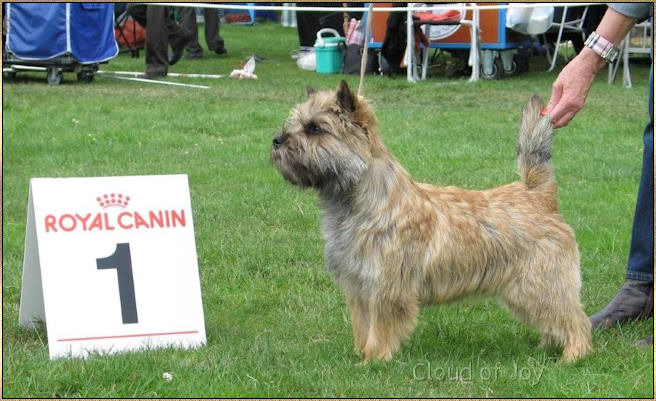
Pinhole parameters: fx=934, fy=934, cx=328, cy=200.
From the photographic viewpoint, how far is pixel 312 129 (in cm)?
326

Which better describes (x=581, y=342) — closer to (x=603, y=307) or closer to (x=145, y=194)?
(x=603, y=307)

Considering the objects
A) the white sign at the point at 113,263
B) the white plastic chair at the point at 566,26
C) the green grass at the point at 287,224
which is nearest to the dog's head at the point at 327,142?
the white sign at the point at 113,263

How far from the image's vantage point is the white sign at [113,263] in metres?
3.32

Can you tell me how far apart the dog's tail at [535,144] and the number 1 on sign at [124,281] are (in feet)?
5.13

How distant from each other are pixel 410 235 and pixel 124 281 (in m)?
1.05

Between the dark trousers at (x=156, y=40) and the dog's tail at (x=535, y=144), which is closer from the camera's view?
the dog's tail at (x=535, y=144)

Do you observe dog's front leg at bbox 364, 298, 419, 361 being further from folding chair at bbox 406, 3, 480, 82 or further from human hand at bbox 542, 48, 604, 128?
folding chair at bbox 406, 3, 480, 82

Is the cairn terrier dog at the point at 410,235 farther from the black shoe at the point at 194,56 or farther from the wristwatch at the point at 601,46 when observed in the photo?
the black shoe at the point at 194,56

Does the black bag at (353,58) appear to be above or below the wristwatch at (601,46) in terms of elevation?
below

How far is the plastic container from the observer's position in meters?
12.6

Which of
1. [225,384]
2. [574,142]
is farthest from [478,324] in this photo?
[574,142]

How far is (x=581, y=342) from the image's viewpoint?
11.5 ft

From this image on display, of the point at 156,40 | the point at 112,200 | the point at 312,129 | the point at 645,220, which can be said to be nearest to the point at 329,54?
the point at 156,40

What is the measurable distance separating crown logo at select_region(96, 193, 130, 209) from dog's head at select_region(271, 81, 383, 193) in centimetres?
62
